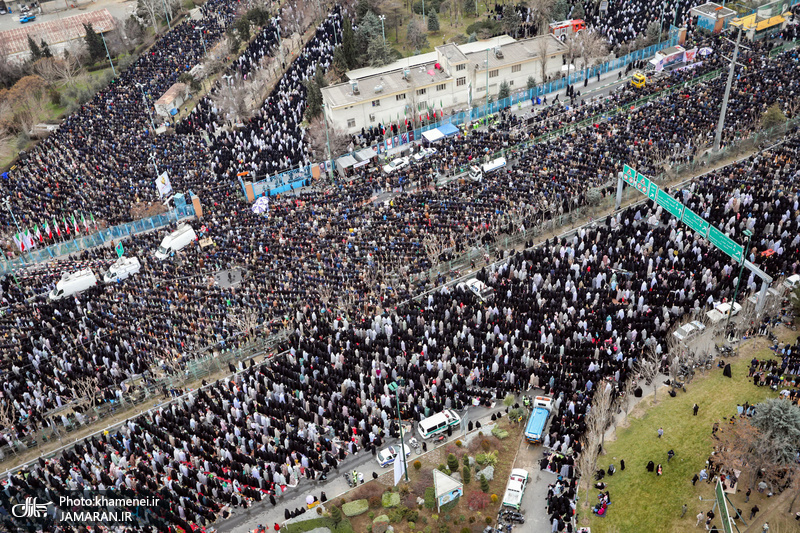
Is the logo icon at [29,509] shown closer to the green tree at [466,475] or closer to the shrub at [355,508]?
the shrub at [355,508]

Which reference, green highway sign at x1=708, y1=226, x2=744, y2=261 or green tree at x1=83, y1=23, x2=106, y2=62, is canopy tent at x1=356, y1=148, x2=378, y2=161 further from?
green tree at x1=83, y1=23, x2=106, y2=62

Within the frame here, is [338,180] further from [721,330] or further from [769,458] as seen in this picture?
[769,458]

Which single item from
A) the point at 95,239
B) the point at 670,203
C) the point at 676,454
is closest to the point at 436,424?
the point at 676,454

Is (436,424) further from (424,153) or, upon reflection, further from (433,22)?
(433,22)

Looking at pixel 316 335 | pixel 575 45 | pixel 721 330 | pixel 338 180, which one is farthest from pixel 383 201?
pixel 575 45

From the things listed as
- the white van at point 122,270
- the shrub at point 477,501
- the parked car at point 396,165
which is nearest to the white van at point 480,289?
the shrub at point 477,501

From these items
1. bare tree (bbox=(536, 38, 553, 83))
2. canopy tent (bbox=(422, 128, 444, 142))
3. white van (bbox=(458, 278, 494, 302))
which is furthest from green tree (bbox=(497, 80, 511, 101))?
white van (bbox=(458, 278, 494, 302))
